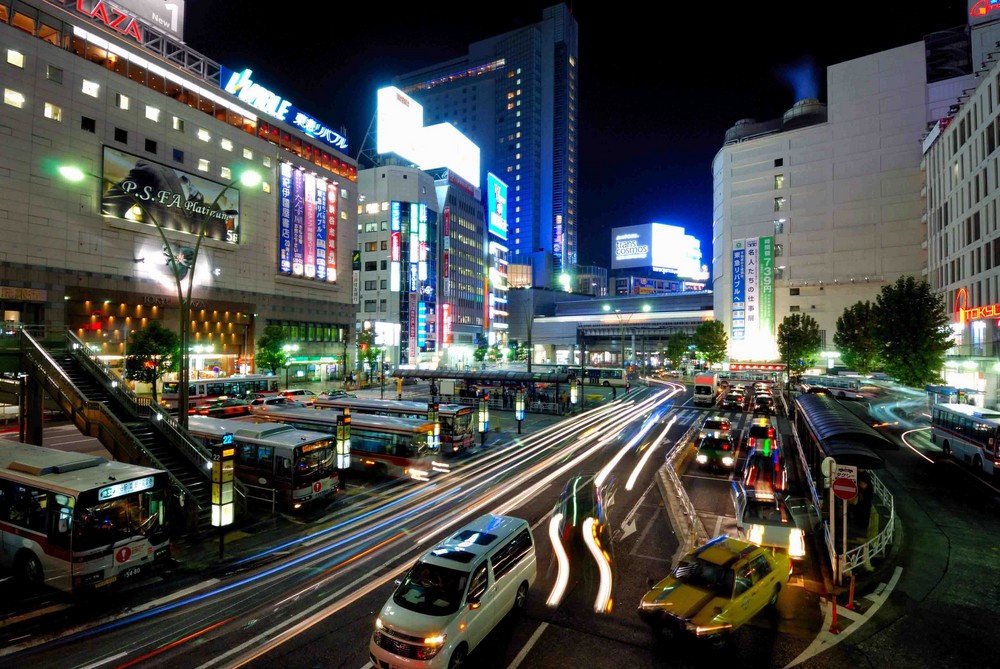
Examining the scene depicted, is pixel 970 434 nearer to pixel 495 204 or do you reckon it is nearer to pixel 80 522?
pixel 80 522

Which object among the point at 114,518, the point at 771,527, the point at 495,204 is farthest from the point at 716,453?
the point at 495,204

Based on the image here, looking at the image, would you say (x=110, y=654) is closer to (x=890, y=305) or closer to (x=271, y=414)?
(x=271, y=414)

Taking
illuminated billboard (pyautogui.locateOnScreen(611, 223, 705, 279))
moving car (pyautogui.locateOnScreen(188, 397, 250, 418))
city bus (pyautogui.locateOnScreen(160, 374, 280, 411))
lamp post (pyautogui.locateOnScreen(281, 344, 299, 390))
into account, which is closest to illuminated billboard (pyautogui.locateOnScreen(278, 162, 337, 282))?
lamp post (pyautogui.locateOnScreen(281, 344, 299, 390))

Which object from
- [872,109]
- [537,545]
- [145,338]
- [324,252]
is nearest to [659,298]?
[872,109]

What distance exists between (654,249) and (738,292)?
75.5m

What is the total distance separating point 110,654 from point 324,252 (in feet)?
221

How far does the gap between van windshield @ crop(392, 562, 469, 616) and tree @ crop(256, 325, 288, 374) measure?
55.2 meters

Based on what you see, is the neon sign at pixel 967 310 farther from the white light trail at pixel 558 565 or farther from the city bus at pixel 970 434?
the white light trail at pixel 558 565

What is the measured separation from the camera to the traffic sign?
446 inches

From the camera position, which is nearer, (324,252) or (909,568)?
(909,568)

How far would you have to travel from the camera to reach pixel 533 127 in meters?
176

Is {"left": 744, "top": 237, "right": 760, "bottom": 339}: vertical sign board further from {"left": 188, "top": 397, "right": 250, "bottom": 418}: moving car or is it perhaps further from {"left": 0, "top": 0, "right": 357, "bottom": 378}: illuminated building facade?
{"left": 188, "top": 397, "right": 250, "bottom": 418}: moving car

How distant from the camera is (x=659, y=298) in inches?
4577

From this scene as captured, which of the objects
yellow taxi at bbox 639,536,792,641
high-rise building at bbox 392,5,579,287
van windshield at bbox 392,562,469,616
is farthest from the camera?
high-rise building at bbox 392,5,579,287
